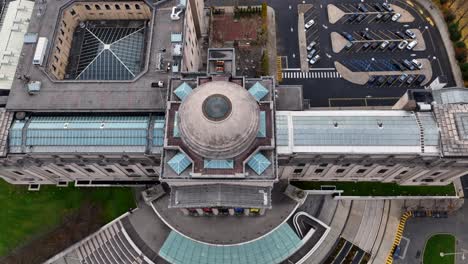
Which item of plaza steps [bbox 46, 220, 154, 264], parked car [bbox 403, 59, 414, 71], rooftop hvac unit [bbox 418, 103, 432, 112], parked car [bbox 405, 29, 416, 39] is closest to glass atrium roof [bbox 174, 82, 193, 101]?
plaza steps [bbox 46, 220, 154, 264]

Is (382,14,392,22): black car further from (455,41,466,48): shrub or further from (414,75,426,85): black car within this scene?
(414,75,426,85): black car

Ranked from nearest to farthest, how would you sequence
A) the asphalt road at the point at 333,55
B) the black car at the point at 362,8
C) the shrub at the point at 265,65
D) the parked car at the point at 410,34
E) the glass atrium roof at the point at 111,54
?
the glass atrium roof at the point at 111,54 < the asphalt road at the point at 333,55 < the shrub at the point at 265,65 < the parked car at the point at 410,34 < the black car at the point at 362,8

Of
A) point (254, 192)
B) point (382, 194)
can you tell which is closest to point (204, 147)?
point (254, 192)

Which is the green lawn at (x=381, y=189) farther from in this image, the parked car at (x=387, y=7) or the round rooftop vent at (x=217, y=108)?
the parked car at (x=387, y=7)

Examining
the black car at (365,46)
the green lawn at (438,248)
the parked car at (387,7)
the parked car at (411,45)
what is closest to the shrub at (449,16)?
the parked car at (411,45)

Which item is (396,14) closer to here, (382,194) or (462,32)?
(462,32)

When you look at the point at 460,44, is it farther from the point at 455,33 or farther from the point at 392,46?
the point at 392,46
